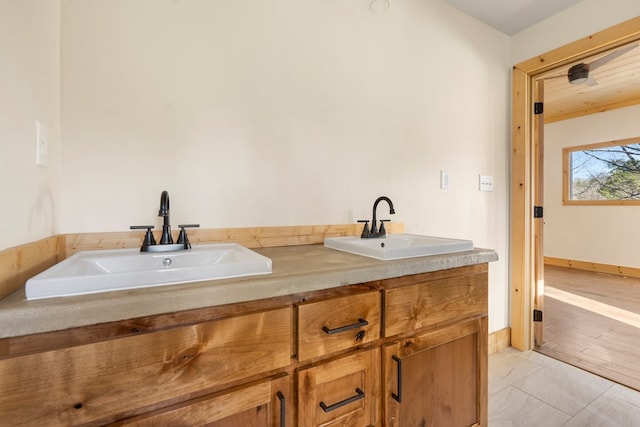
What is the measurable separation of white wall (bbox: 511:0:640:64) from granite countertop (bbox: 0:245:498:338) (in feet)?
6.44

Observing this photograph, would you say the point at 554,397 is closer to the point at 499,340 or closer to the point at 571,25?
the point at 499,340

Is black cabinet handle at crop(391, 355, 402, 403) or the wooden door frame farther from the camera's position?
the wooden door frame

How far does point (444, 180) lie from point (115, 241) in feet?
6.00

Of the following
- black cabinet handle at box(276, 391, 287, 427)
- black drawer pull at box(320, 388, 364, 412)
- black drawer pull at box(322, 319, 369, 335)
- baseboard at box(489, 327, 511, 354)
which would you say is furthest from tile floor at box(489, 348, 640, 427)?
black cabinet handle at box(276, 391, 287, 427)

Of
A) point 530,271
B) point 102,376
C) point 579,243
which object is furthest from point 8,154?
point 579,243

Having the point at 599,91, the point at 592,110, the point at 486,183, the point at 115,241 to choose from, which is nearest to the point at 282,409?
the point at 115,241

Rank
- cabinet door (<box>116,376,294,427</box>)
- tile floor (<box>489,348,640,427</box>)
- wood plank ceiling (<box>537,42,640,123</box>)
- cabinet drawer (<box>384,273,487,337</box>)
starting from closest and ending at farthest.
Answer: cabinet door (<box>116,376,294,427</box>) < cabinet drawer (<box>384,273,487,337</box>) < tile floor (<box>489,348,640,427</box>) < wood plank ceiling (<box>537,42,640,123</box>)

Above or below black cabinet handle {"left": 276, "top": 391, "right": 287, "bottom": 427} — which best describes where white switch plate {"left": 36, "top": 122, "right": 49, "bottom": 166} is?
above

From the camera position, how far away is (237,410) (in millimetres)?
713

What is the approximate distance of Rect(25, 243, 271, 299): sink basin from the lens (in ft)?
2.03

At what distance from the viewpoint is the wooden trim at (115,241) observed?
2.27 feet

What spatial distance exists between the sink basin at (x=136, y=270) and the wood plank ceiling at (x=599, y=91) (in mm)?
3158

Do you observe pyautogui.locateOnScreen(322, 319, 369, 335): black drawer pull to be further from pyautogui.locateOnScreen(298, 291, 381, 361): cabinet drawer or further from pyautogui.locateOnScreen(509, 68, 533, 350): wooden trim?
pyautogui.locateOnScreen(509, 68, 533, 350): wooden trim

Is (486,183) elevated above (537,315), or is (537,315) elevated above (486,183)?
(486,183)
